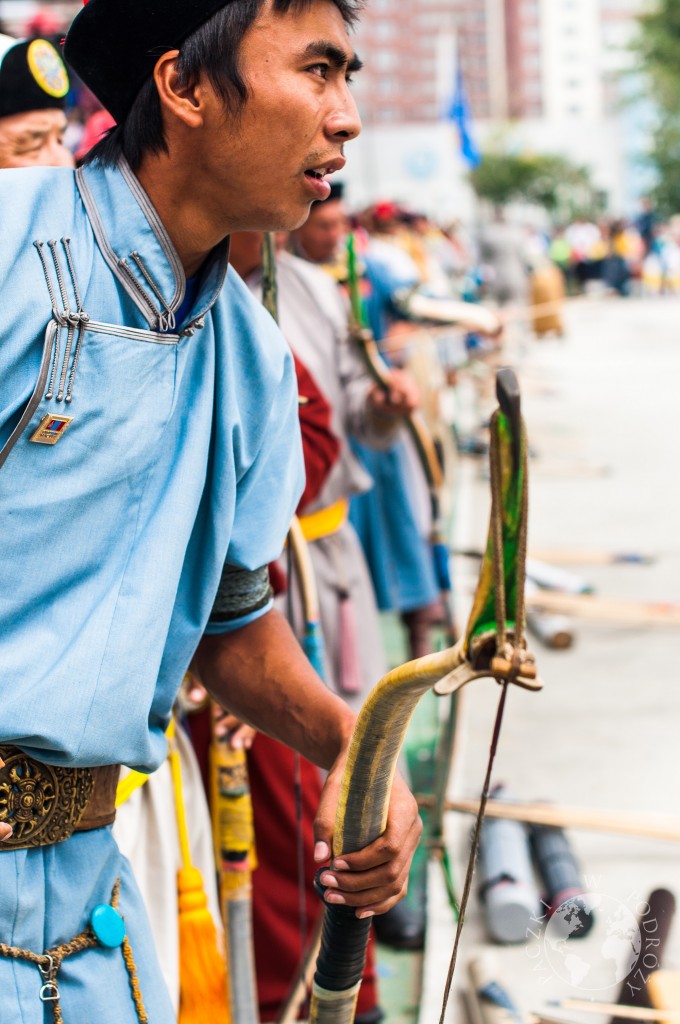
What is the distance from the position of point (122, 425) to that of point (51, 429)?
3.1 inches

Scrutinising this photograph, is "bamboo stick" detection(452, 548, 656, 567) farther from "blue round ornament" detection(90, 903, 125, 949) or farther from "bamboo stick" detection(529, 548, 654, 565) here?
"blue round ornament" detection(90, 903, 125, 949)

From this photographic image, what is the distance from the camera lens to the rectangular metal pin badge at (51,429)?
1.27 metres

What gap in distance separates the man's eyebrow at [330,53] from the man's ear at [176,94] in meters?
0.11

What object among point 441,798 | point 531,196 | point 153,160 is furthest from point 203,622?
point 531,196

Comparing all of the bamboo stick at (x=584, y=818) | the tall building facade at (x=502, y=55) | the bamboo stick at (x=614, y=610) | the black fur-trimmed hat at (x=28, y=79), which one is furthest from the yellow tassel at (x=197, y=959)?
the tall building facade at (x=502, y=55)

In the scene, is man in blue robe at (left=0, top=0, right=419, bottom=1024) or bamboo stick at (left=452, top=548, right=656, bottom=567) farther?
bamboo stick at (left=452, top=548, right=656, bottom=567)

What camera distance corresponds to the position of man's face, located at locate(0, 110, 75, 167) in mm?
2332

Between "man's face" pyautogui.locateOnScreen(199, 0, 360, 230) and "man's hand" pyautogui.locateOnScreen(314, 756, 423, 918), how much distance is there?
0.58m

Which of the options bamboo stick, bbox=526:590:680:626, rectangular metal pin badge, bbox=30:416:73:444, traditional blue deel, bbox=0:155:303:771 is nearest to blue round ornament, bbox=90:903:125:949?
traditional blue deel, bbox=0:155:303:771

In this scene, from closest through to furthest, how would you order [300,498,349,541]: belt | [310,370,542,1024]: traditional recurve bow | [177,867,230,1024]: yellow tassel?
[310,370,542,1024]: traditional recurve bow → [177,867,230,1024]: yellow tassel → [300,498,349,541]: belt

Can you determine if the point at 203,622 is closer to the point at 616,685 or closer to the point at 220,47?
the point at 220,47

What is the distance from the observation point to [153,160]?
1386 mm

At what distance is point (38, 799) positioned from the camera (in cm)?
135

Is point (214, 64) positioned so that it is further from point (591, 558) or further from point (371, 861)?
point (591, 558)
